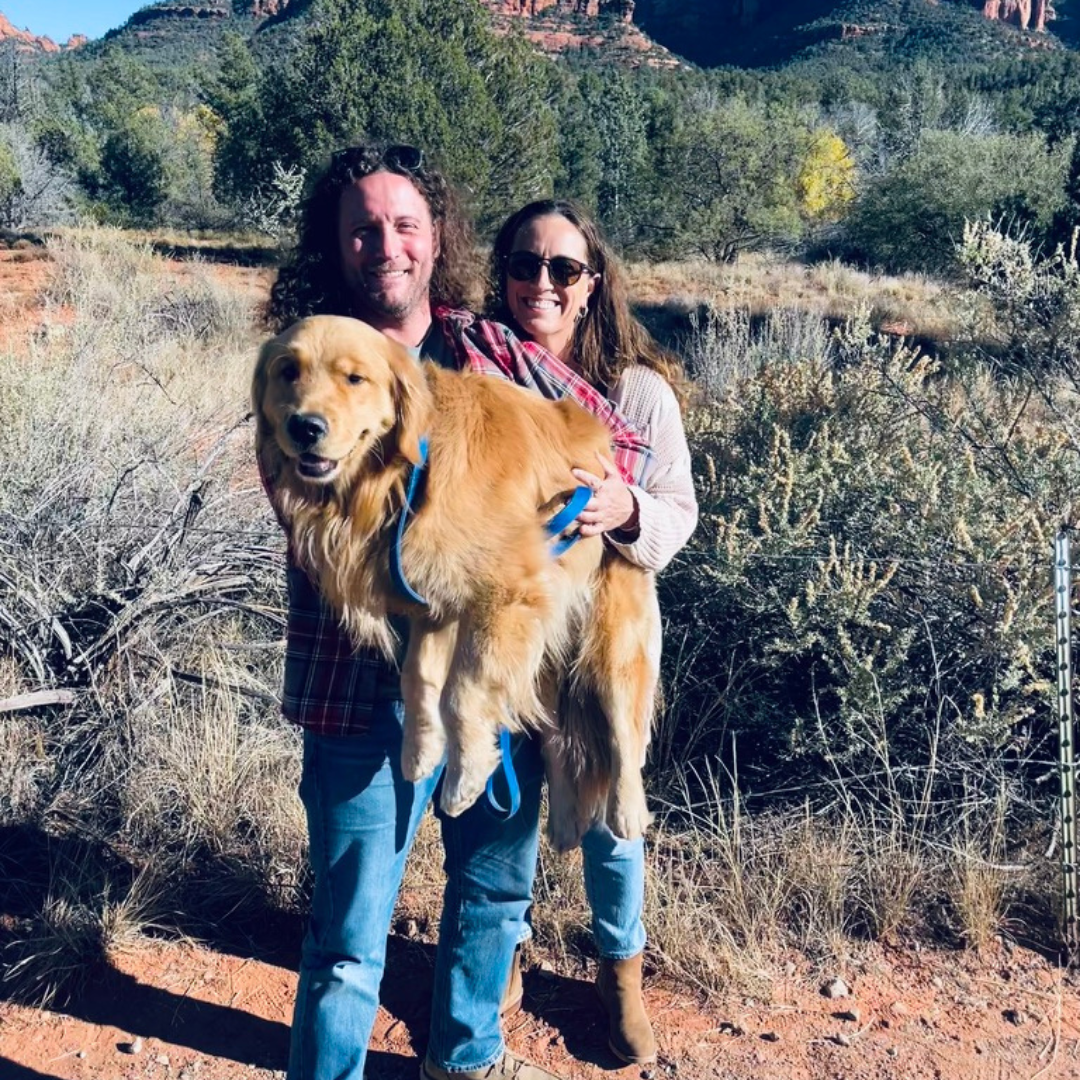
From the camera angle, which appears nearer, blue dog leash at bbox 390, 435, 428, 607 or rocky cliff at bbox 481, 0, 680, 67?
blue dog leash at bbox 390, 435, 428, 607

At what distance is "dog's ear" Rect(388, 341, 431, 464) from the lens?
1999 millimetres

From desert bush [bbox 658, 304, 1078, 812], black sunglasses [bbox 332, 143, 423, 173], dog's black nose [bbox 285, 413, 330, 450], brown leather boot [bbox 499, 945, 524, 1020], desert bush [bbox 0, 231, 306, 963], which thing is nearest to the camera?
dog's black nose [bbox 285, 413, 330, 450]

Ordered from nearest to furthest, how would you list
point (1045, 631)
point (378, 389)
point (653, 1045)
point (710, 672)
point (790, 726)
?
point (378, 389)
point (653, 1045)
point (1045, 631)
point (790, 726)
point (710, 672)

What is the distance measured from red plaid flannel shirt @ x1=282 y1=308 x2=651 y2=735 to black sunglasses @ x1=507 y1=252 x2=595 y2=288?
15cm

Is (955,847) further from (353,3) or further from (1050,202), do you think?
(353,3)

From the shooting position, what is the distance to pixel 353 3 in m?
20.2

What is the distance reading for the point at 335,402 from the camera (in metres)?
1.92

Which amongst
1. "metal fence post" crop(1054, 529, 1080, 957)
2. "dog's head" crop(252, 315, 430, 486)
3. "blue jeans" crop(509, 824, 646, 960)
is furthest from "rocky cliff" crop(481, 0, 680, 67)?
"blue jeans" crop(509, 824, 646, 960)

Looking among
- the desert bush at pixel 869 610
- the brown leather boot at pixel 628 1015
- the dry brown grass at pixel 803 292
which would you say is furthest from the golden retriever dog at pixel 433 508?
the dry brown grass at pixel 803 292

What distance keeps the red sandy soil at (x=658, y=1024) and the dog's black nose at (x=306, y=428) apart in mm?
1889

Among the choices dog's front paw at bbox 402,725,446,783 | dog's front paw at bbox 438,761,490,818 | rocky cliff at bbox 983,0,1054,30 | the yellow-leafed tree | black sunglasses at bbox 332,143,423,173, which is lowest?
dog's front paw at bbox 438,761,490,818

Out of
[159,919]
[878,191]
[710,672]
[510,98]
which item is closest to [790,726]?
[710,672]

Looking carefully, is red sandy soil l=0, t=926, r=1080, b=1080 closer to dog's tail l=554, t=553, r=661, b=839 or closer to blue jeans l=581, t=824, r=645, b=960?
blue jeans l=581, t=824, r=645, b=960

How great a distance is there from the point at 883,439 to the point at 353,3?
19.5 meters
